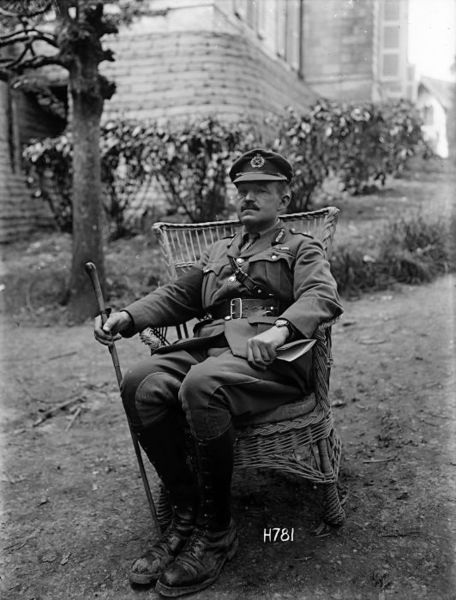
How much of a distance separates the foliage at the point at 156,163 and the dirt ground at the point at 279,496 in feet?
13.0

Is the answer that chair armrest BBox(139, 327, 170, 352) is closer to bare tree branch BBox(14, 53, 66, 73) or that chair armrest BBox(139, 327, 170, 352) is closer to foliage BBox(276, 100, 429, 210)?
bare tree branch BBox(14, 53, 66, 73)

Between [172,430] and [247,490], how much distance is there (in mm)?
801

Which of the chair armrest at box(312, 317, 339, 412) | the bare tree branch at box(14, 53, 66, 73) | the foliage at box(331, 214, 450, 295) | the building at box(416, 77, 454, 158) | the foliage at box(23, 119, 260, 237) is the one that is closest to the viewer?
the chair armrest at box(312, 317, 339, 412)

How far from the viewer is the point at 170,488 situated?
8.23 ft

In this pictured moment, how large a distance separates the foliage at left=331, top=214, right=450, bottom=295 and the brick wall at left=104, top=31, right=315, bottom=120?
14.2 feet

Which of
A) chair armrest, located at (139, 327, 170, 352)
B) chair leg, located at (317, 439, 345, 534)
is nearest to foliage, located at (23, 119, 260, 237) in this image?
chair armrest, located at (139, 327, 170, 352)

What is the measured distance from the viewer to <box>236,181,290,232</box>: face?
9.27 ft

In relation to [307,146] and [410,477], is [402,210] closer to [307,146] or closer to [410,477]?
[307,146]

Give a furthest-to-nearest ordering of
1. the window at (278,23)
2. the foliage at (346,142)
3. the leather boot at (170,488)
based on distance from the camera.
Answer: the window at (278,23) < the foliage at (346,142) < the leather boot at (170,488)

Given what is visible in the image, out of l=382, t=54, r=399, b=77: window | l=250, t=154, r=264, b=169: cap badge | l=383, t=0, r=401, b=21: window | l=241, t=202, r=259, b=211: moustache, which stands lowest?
l=241, t=202, r=259, b=211: moustache

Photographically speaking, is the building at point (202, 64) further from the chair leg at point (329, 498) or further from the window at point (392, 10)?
the chair leg at point (329, 498)

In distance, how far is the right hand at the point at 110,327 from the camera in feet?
8.73

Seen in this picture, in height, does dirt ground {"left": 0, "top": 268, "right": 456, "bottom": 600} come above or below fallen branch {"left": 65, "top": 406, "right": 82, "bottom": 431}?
above

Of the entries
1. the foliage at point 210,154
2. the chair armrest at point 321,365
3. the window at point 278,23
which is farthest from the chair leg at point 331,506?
the window at point 278,23
